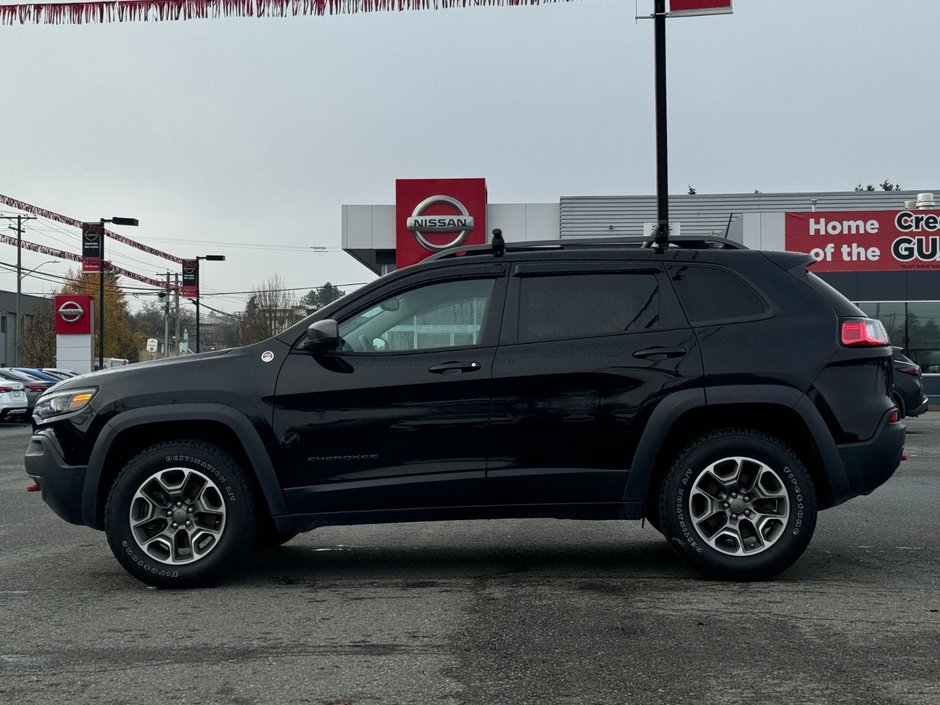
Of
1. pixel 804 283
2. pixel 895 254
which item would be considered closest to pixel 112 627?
pixel 804 283

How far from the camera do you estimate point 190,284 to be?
5706 cm

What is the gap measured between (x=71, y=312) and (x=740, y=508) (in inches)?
1578

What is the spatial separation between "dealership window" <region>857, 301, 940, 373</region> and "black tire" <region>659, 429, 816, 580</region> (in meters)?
28.7

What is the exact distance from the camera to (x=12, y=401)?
26.6 m

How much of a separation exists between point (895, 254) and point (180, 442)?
3051 centimetres

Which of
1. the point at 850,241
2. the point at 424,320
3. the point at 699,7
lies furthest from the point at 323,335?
the point at 850,241

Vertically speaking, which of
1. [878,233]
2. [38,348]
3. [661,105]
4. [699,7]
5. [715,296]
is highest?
[699,7]

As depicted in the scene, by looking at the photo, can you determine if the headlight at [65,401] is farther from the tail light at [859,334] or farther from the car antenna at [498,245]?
the tail light at [859,334]

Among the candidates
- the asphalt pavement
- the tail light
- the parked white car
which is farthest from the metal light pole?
the parked white car

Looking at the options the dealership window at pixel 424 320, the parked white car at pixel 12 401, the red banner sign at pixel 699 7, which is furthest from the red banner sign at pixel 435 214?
the dealership window at pixel 424 320

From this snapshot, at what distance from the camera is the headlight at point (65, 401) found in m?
6.14

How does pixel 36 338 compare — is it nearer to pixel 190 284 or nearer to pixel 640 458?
pixel 190 284

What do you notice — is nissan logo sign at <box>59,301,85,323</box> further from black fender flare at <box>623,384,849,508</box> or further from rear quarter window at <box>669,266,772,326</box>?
black fender flare at <box>623,384,849,508</box>

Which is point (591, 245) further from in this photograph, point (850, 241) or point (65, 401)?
point (850, 241)
